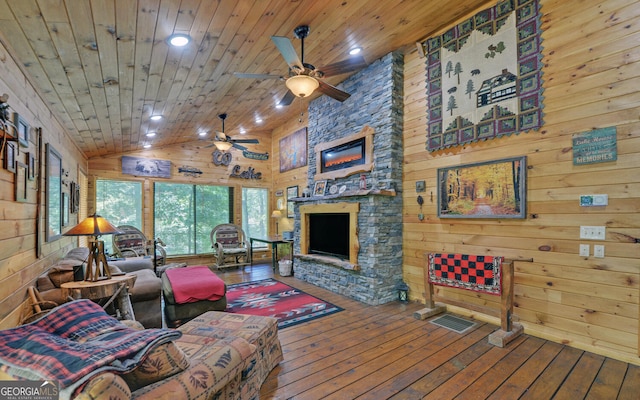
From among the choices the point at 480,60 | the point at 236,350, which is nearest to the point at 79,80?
the point at 236,350

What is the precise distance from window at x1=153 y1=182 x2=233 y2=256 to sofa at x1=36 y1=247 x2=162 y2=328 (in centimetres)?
281

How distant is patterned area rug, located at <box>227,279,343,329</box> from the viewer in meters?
3.61

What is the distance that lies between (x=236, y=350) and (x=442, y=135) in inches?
134

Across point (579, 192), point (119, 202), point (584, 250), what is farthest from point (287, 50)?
point (119, 202)

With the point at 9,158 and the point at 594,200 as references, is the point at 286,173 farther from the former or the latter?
the point at 594,200

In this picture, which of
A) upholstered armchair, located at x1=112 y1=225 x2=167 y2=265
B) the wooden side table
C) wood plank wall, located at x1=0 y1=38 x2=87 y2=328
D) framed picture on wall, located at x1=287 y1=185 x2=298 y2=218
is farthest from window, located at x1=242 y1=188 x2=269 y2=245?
the wooden side table

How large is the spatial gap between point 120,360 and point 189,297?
7.45ft

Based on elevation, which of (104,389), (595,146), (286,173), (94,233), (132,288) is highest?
(286,173)

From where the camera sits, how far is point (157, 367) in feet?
4.12

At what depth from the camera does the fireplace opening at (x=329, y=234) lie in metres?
4.70

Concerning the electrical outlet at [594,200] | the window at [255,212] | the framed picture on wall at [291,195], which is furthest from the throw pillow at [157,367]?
the window at [255,212]

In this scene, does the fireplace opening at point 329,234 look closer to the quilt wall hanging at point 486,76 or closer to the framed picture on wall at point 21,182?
the quilt wall hanging at point 486,76

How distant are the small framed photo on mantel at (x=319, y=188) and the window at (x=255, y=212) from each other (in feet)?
9.65

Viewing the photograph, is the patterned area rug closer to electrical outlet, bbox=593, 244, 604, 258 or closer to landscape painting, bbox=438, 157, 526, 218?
landscape painting, bbox=438, 157, 526, 218
